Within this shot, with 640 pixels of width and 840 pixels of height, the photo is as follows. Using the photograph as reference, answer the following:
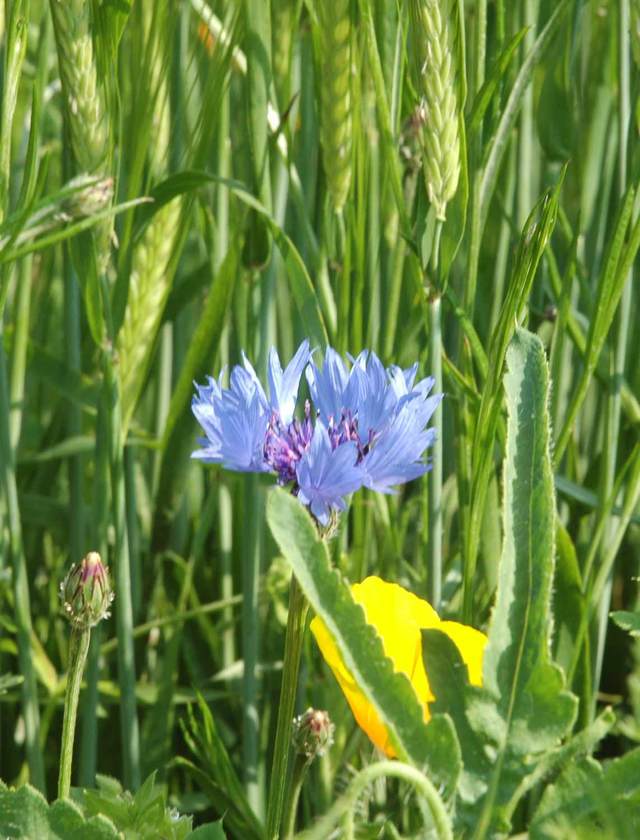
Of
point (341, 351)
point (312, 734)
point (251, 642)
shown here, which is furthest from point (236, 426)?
point (251, 642)

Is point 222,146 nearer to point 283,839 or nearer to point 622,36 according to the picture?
point 622,36

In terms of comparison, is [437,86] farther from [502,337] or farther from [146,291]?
[146,291]

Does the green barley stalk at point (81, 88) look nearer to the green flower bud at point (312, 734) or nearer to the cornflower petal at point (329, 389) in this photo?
the cornflower petal at point (329, 389)

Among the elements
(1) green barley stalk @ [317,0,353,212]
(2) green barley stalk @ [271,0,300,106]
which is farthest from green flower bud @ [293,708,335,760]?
(2) green barley stalk @ [271,0,300,106]

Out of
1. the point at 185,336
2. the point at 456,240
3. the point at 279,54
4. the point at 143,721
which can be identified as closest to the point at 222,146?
the point at 279,54

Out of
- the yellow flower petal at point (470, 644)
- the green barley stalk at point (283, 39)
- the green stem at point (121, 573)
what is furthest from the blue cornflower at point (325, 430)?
the green barley stalk at point (283, 39)
